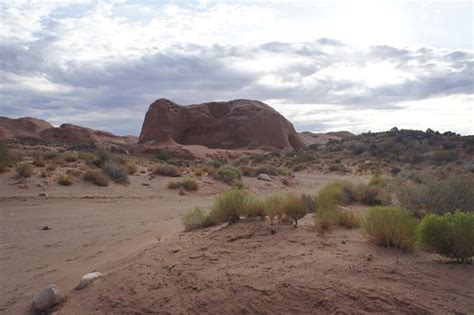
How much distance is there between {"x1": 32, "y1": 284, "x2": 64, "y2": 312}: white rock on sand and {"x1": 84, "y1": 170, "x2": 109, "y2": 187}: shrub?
1354 centimetres

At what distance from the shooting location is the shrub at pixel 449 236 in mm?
6184

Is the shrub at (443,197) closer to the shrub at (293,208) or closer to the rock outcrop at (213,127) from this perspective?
the shrub at (293,208)

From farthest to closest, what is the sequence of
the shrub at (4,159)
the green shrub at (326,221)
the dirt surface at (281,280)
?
the shrub at (4,159)
the green shrub at (326,221)
the dirt surface at (281,280)

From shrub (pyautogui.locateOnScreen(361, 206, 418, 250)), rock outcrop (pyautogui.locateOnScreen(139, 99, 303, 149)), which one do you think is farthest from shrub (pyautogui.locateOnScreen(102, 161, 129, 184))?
rock outcrop (pyautogui.locateOnScreen(139, 99, 303, 149))

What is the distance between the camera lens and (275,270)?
20.9ft

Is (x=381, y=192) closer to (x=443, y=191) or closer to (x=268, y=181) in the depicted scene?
(x=443, y=191)

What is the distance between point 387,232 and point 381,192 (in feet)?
26.4

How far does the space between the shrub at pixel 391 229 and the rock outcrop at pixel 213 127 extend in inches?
2682

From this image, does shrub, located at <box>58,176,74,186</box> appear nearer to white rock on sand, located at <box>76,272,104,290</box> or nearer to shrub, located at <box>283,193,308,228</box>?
white rock on sand, located at <box>76,272,104,290</box>

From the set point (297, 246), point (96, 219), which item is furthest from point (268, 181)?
point (297, 246)

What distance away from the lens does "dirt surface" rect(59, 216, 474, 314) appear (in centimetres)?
530

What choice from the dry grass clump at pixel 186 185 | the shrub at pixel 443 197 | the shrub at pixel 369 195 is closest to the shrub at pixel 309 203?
the shrub at pixel 443 197

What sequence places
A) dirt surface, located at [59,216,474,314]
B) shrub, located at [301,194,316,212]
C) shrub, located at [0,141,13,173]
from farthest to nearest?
shrub, located at [0,141,13,173]
shrub, located at [301,194,316,212]
dirt surface, located at [59,216,474,314]

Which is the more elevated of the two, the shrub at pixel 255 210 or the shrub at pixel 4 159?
the shrub at pixel 4 159
